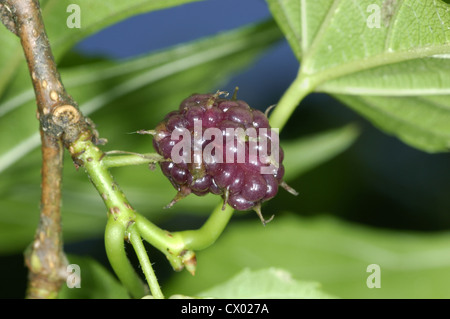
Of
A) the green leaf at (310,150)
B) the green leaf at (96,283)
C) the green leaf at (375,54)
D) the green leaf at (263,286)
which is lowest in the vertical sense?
the green leaf at (263,286)

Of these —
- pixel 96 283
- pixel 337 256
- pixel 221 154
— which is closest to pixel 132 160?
pixel 221 154

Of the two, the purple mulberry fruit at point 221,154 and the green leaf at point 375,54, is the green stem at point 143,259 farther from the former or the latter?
the green leaf at point 375,54

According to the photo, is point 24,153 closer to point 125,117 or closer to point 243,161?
point 125,117

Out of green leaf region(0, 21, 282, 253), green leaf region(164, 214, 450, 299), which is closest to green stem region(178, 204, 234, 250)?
green leaf region(0, 21, 282, 253)

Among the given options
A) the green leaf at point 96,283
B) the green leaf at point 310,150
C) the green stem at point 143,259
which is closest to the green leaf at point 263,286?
the green leaf at point 96,283

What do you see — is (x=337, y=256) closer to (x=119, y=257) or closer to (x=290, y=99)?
(x=290, y=99)

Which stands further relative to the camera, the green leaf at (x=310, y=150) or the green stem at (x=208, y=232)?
the green leaf at (x=310, y=150)

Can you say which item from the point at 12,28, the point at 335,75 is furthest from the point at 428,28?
the point at 12,28
